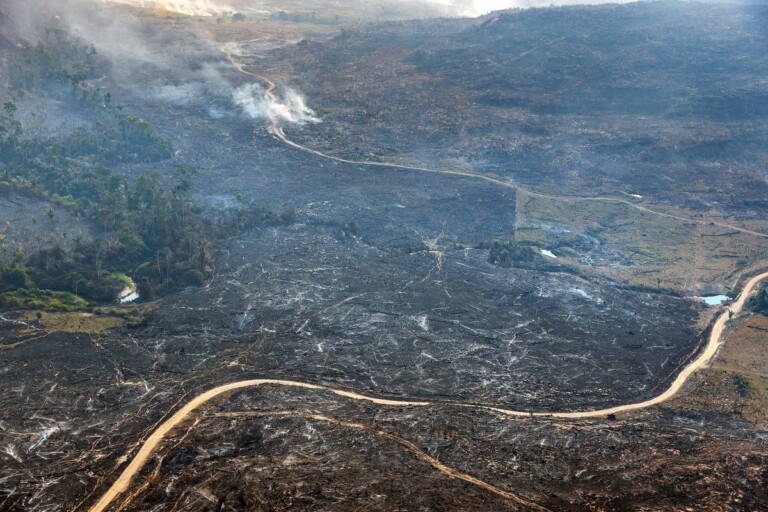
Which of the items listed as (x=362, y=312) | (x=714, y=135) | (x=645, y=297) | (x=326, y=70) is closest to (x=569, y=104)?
(x=714, y=135)

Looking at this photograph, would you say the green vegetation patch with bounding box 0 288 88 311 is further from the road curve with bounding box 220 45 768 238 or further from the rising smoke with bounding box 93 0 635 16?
the rising smoke with bounding box 93 0 635 16

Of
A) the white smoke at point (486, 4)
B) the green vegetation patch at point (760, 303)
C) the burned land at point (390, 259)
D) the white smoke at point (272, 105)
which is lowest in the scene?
the green vegetation patch at point (760, 303)

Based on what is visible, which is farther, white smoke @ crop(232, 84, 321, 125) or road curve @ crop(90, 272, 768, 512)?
white smoke @ crop(232, 84, 321, 125)

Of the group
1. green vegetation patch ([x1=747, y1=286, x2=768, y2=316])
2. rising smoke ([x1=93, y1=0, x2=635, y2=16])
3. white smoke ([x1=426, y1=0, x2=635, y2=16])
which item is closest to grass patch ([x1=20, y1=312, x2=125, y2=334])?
green vegetation patch ([x1=747, y1=286, x2=768, y2=316])

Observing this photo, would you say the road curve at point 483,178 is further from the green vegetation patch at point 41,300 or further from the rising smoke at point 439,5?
the rising smoke at point 439,5

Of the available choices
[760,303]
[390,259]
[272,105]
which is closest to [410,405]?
[390,259]

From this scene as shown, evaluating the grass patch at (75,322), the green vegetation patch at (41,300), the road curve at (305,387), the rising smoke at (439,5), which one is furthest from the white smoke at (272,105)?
the rising smoke at (439,5)

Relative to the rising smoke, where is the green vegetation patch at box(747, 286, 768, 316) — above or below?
below
